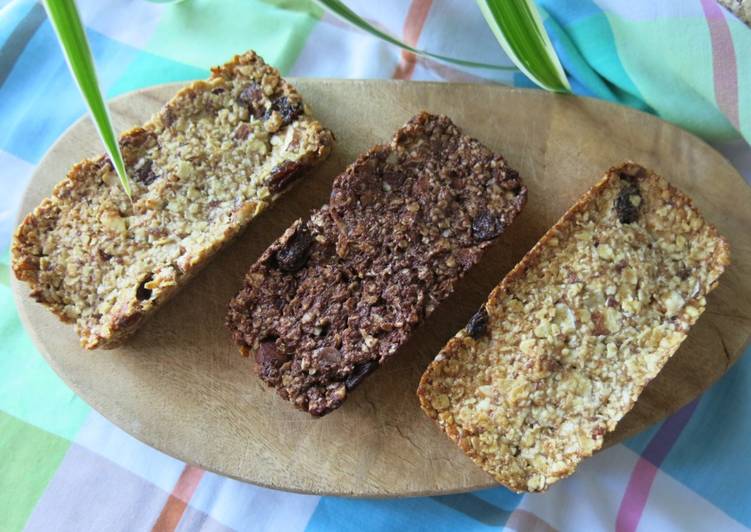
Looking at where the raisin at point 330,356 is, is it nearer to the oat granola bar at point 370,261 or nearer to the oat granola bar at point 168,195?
the oat granola bar at point 370,261

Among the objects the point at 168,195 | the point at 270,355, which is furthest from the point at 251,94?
the point at 270,355

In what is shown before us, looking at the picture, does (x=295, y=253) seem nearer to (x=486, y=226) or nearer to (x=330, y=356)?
(x=330, y=356)

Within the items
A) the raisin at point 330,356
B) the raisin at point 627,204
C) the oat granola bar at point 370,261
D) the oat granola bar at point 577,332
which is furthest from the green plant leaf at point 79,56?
the raisin at point 627,204

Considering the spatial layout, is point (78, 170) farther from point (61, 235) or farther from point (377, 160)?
point (377, 160)

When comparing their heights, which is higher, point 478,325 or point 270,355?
point 478,325

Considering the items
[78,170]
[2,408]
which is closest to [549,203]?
[78,170]

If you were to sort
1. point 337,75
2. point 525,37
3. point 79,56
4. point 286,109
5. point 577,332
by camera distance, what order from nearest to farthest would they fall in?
1. point 79,56
2. point 577,332
3. point 525,37
4. point 286,109
5. point 337,75
